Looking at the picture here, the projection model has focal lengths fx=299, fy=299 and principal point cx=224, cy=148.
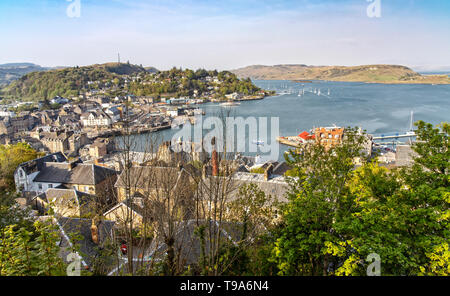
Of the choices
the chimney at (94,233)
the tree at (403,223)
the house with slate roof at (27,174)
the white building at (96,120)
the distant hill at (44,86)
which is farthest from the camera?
the distant hill at (44,86)

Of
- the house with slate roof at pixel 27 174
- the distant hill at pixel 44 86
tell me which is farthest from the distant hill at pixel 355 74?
the house with slate roof at pixel 27 174

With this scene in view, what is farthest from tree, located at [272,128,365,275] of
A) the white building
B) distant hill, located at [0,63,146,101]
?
distant hill, located at [0,63,146,101]

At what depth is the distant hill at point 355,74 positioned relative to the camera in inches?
4478

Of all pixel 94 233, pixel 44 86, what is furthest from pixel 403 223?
pixel 44 86

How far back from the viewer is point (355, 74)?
13688 cm

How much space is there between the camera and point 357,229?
3.70 metres

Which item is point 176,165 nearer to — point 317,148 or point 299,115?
point 317,148

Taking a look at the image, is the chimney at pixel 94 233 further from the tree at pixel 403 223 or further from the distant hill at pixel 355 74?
the distant hill at pixel 355 74

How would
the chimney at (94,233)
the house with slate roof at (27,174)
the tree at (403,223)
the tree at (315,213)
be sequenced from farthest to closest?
the house with slate roof at (27,174) → the chimney at (94,233) → the tree at (315,213) → the tree at (403,223)

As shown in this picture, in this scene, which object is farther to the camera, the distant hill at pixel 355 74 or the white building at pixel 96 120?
the distant hill at pixel 355 74

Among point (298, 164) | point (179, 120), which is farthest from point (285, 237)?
point (179, 120)

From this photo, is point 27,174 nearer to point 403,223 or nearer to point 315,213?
point 315,213

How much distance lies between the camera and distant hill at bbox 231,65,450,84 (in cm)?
11375
